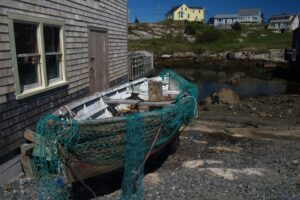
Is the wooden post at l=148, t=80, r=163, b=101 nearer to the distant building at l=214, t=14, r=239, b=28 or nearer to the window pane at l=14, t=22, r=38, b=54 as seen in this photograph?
the window pane at l=14, t=22, r=38, b=54

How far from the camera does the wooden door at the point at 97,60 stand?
885 cm

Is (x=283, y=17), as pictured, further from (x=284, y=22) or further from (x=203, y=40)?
(x=203, y=40)

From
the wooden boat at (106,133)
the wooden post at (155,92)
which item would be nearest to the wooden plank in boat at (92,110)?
the wooden boat at (106,133)

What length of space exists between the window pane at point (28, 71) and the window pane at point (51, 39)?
22.1 inches

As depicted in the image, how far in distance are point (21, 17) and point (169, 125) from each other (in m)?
3.38

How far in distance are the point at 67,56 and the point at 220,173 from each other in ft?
14.8

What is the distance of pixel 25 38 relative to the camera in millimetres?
5586

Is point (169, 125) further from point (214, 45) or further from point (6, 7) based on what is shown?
point (214, 45)

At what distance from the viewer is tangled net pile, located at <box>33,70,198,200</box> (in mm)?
A: 3980

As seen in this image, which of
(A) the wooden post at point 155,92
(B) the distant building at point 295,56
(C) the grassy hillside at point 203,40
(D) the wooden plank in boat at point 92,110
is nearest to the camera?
(D) the wooden plank in boat at point 92,110

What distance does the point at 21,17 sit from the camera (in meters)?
5.30

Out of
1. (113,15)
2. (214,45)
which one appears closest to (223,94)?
(113,15)

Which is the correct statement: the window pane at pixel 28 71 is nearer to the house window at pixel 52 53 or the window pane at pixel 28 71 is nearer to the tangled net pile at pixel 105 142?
the house window at pixel 52 53

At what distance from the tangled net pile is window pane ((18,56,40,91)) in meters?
1.43
